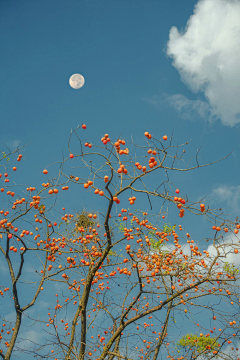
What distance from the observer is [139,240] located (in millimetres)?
5871

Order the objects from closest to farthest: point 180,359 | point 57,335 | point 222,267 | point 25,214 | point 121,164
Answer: point 121,164, point 222,267, point 57,335, point 25,214, point 180,359

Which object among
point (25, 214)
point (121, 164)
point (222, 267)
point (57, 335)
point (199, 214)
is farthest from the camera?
point (25, 214)

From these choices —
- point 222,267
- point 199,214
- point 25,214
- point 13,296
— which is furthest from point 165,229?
point 13,296

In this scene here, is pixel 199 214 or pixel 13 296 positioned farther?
pixel 13 296

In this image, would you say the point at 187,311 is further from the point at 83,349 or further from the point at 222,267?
the point at 83,349

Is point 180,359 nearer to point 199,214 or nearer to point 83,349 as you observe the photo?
point 83,349

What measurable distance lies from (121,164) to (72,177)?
37.7 inches

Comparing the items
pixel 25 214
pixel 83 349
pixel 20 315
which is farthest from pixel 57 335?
pixel 25 214

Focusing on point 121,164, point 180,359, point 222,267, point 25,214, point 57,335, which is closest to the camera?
point 121,164

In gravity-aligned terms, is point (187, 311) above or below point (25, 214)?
below

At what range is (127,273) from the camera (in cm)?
600

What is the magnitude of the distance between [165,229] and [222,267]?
1.75 meters

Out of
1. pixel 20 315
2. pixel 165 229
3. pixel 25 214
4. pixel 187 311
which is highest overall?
pixel 165 229

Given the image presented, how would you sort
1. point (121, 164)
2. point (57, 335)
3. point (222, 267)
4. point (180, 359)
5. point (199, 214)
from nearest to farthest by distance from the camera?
point (199, 214) → point (121, 164) → point (222, 267) → point (57, 335) → point (180, 359)
